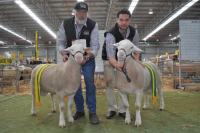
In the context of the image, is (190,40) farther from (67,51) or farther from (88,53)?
(67,51)

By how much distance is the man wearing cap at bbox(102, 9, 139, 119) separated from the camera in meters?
5.30

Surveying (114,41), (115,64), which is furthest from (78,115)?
(114,41)

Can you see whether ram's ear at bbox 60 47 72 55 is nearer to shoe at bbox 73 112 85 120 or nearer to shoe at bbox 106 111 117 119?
shoe at bbox 73 112 85 120

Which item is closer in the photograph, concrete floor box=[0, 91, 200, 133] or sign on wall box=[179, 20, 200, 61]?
concrete floor box=[0, 91, 200, 133]

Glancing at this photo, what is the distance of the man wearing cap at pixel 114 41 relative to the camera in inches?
209

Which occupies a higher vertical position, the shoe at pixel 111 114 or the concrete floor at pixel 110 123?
the shoe at pixel 111 114

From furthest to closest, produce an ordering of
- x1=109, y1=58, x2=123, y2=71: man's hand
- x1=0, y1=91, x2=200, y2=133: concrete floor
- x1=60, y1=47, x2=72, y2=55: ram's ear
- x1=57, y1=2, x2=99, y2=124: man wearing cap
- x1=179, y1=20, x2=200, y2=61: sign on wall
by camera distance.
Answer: x1=179, y1=20, x2=200, y2=61: sign on wall
x1=57, y1=2, x2=99, y2=124: man wearing cap
x1=109, y1=58, x2=123, y2=71: man's hand
x1=60, y1=47, x2=72, y2=55: ram's ear
x1=0, y1=91, x2=200, y2=133: concrete floor

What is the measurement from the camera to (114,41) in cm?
548

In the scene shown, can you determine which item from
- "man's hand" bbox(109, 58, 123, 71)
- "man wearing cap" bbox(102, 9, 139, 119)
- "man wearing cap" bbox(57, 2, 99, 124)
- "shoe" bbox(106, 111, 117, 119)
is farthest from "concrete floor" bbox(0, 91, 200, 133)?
"man's hand" bbox(109, 58, 123, 71)

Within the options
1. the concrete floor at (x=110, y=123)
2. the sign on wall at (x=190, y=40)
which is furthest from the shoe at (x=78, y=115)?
the sign on wall at (x=190, y=40)

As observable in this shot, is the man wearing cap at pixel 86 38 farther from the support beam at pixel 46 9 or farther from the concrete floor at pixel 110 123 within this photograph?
the support beam at pixel 46 9

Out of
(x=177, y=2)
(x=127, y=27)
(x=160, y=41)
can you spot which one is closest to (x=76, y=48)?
(x=127, y=27)

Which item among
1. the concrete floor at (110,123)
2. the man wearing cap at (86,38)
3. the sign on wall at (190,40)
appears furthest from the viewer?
the sign on wall at (190,40)

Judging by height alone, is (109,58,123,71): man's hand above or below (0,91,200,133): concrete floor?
above
